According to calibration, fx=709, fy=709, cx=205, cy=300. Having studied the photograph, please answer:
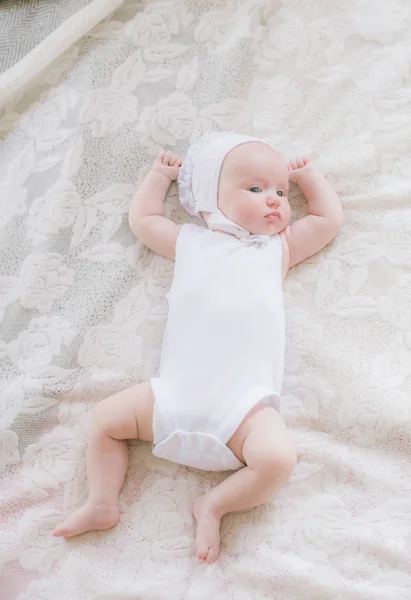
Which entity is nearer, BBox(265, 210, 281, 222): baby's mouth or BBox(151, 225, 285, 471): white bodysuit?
BBox(151, 225, 285, 471): white bodysuit

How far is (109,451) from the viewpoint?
130 centimetres

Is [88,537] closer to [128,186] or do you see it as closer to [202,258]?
[202,258]

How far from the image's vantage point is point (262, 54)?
1.68 metres

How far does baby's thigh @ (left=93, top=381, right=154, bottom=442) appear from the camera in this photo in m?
1.29

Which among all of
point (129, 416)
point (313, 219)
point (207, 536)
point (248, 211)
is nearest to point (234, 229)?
point (248, 211)

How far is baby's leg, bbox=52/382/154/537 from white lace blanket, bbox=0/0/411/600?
33 mm

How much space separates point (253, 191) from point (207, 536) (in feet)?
2.22

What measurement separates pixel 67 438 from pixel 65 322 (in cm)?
24

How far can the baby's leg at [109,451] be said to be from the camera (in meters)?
1.25

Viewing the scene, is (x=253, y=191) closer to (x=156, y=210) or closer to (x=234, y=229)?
(x=234, y=229)

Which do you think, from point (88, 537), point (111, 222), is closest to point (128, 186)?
point (111, 222)

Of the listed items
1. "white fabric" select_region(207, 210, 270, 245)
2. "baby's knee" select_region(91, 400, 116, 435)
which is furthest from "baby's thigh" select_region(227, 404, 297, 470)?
"white fabric" select_region(207, 210, 270, 245)

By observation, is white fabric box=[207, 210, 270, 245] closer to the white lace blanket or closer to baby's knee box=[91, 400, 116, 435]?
the white lace blanket

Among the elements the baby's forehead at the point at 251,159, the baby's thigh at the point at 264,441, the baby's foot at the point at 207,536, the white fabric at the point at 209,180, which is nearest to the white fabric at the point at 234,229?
the white fabric at the point at 209,180
